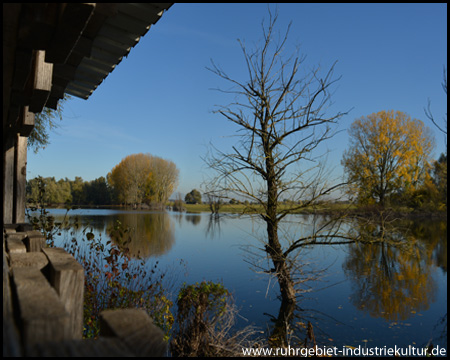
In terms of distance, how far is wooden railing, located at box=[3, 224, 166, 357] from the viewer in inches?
45.1

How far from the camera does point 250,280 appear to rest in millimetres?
12805

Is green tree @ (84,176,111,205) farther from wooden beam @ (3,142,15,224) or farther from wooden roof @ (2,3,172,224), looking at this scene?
wooden roof @ (2,3,172,224)

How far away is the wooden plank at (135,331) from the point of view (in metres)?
1.27

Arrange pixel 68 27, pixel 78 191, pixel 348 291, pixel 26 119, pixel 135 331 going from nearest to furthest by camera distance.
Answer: pixel 135 331 → pixel 68 27 → pixel 26 119 → pixel 348 291 → pixel 78 191

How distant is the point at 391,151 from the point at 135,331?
117ft

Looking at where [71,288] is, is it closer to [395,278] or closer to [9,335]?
A: [9,335]

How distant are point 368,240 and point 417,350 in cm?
250

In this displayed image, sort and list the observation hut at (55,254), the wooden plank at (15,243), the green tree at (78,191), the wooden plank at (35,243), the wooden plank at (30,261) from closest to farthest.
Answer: the observation hut at (55,254), the wooden plank at (30,261), the wooden plank at (15,243), the wooden plank at (35,243), the green tree at (78,191)

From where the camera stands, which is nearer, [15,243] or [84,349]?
[84,349]

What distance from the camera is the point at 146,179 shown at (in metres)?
71.6

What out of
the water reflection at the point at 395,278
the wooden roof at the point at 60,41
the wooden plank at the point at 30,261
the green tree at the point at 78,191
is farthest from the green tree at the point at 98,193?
the wooden plank at the point at 30,261

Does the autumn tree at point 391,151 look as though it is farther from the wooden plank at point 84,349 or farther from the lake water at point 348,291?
the wooden plank at point 84,349

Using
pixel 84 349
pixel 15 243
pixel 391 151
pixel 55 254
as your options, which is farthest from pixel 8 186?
pixel 391 151

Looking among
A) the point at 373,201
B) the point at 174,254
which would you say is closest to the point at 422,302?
the point at 174,254
